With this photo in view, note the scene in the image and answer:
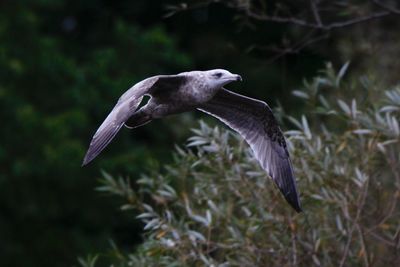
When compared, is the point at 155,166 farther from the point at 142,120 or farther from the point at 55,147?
the point at 55,147

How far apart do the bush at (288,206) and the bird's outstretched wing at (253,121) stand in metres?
0.07

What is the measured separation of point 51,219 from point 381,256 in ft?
30.1

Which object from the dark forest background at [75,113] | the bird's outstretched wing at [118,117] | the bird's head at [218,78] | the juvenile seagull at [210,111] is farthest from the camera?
the dark forest background at [75,113]

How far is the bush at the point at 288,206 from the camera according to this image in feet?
21.4

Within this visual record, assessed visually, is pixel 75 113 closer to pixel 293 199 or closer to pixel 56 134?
pixel 56 134

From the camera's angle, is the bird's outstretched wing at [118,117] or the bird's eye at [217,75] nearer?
the bird's outstretched wing at [118,117]

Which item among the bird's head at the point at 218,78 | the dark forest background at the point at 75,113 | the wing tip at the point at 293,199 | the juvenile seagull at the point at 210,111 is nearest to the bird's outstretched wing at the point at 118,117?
the juvenile seagull at the point at 210,111

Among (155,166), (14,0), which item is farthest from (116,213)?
(155,166)

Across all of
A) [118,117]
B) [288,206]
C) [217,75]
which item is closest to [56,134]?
[288,206]

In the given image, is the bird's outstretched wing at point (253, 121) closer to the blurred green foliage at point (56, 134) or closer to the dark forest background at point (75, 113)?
the dark forest background at point (75, 113)

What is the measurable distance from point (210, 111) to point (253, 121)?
9.8 inches

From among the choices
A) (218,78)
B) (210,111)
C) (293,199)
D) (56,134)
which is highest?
(218,78)

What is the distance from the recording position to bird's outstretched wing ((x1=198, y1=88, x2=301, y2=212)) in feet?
22.8

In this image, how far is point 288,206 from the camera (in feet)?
21.9
